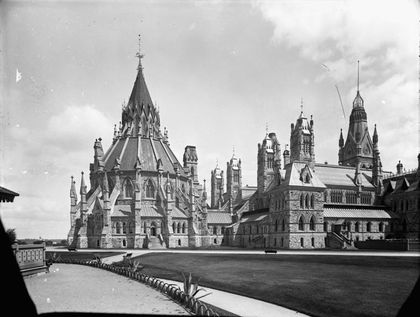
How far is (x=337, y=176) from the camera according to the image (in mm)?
69062

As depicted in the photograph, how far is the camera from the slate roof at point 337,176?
67.7 metres

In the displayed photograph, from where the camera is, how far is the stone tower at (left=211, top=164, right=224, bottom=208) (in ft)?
314

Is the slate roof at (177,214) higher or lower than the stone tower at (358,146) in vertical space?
lower

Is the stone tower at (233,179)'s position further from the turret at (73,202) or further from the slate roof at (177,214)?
the turret at (73,202)

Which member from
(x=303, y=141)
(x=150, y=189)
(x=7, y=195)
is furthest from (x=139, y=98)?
(x=7, y=195)

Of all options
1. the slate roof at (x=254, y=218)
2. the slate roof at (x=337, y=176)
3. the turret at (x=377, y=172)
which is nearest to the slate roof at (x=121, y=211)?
the slate roof at (x=254, y=218)

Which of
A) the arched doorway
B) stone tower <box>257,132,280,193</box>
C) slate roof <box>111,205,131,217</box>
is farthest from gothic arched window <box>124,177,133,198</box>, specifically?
stone tower <box>257,132,280,193</box>

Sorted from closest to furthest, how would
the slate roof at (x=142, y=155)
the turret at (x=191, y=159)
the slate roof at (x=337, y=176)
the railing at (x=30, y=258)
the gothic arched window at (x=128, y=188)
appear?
1. the railing at (x=30, y=258)
2. the gothic arched window at (x=128, y=188)
3. the slate roof at (x=142, y=155)
4. the slate roof at (x=337, y=176)
5. the turret at (x=191, y=159)

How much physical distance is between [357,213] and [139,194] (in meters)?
36.2

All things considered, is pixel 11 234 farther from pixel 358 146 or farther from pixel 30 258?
pixel 358 146

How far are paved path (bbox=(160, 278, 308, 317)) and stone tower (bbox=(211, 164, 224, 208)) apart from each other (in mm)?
78551

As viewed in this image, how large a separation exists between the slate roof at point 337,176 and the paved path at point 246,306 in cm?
5622

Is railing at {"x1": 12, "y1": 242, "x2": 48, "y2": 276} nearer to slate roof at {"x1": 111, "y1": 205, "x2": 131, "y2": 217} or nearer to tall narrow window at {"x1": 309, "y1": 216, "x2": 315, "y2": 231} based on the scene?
tall narrow window at {"x1": 309, "y1": 216, "x2": 315, "y2": 231}

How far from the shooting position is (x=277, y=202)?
52000mm
